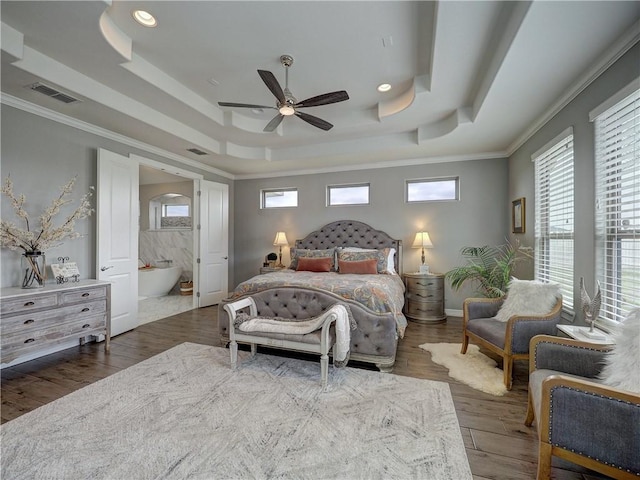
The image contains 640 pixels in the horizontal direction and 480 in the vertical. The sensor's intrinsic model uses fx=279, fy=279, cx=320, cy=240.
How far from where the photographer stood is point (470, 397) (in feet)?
7.71

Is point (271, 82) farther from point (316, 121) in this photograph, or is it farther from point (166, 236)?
point (166, 236)

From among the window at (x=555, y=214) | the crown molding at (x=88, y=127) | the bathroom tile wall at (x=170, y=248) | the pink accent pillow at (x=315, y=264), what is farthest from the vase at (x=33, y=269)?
the window at (x=555, y=214)

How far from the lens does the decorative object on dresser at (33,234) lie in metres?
2.81

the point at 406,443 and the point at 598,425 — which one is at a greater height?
the point at 598,425

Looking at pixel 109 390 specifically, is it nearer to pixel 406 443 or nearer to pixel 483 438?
pixel 406 443

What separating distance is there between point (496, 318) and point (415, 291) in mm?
1616

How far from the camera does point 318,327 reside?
2.59m

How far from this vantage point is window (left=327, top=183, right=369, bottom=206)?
5508mm

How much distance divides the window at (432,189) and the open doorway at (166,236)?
4892mm

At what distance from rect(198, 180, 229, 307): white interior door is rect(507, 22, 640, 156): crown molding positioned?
5.31 m

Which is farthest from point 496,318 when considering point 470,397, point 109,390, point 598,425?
point 109,390

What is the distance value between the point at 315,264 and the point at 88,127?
3607 millimetres

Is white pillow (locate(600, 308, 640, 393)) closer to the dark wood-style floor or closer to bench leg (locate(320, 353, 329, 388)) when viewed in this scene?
the dark wood-style floor

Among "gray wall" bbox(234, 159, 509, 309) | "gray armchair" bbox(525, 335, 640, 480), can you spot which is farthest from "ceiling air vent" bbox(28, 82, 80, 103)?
"gray armchair" bbox(525, 335, 640, 480)
